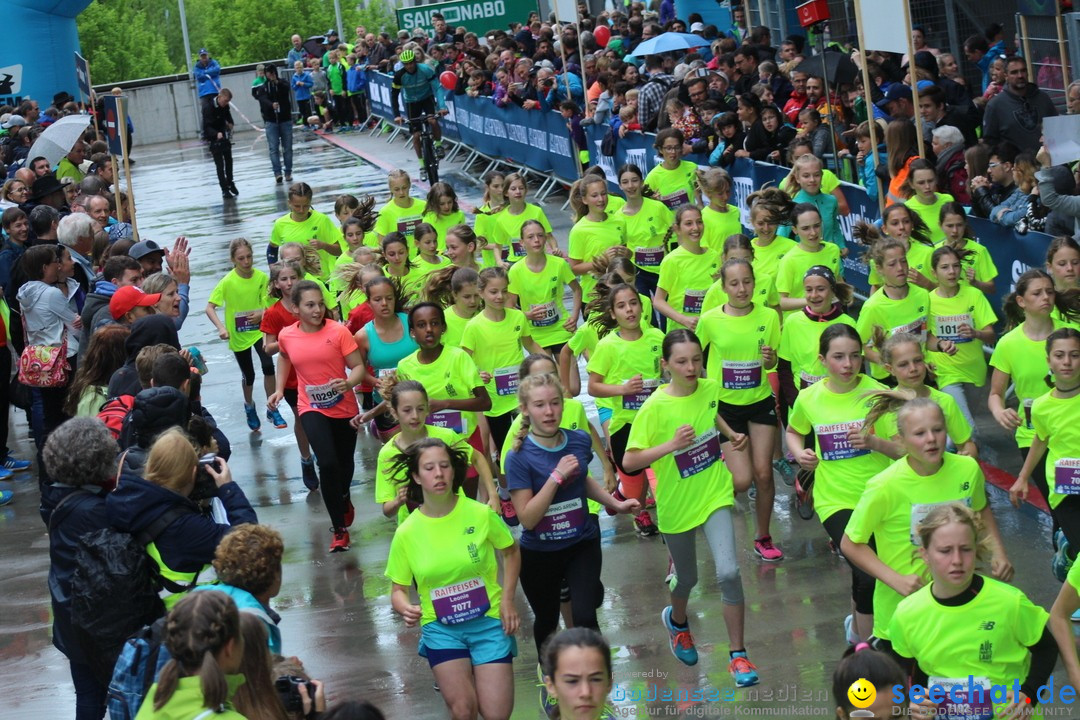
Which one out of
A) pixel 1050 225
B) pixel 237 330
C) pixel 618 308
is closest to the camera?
pixel 618 308

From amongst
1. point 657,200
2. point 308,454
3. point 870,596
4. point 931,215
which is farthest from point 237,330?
point 870,596

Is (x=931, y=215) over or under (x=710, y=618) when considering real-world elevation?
over

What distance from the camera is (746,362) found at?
866 centimetres

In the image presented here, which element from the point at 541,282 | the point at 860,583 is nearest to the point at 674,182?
the point at 541,282

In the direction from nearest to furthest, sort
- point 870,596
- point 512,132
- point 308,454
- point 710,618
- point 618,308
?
point 870,596, point 710,618, point 618,308, point 308,454, point 512,132

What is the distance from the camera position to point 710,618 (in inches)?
307

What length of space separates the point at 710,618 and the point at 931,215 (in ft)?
12.9

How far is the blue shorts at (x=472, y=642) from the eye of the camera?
627 cm

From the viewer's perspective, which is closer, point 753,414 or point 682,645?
point 682,645

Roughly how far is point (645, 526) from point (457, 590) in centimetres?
309

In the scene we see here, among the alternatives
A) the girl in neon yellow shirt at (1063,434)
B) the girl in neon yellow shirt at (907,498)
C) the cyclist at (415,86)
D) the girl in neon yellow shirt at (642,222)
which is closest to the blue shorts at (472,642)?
the girl in neon yellow shirt at (907,498)

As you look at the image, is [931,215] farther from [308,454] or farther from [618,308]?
[308,454]

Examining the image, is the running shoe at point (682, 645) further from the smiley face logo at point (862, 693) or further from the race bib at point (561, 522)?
the smiley face logo at point (862, 693)

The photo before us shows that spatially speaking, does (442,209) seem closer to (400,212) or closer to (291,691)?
(400,212)
